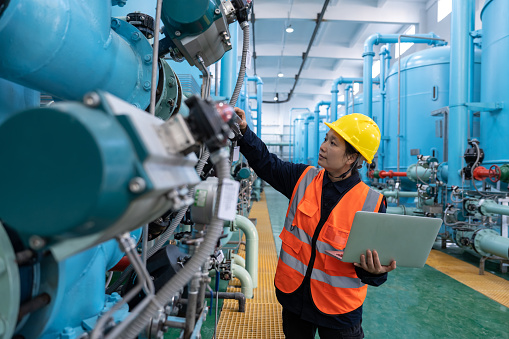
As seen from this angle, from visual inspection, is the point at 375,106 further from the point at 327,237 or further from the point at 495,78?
the point at 327,237

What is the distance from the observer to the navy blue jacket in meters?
1.10

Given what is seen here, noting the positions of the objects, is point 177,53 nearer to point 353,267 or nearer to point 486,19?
point 353,267

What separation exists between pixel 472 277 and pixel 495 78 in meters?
1.89

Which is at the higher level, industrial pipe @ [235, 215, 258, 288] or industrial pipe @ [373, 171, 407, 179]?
industrial pipe @ [373, 171, 407, 179]

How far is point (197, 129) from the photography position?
430mm

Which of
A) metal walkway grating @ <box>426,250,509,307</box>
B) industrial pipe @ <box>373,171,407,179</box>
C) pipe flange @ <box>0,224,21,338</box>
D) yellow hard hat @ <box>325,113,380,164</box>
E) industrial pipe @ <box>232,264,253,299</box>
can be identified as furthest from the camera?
industrial pipe @ <box>373,171,407,179</box>

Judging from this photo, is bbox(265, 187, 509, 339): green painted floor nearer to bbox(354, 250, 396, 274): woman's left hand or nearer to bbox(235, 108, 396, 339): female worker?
bbox(235, 108, 396, 339): female worker

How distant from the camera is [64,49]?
542mm

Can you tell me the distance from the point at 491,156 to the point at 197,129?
3.55m

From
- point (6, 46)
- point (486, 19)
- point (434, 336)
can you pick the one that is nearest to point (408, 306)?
point (434, 336)

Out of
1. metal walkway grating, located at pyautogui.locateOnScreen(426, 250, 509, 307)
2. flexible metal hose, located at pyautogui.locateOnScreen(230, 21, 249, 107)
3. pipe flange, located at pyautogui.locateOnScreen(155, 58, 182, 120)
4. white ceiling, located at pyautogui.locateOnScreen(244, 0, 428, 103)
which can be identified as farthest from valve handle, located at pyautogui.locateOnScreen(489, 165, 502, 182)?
white ceiling, located at pyautogui.locateOnScreen(244, 0, 428, 103)

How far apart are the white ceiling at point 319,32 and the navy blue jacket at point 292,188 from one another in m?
6.46

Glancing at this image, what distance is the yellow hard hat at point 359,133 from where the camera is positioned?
122cm

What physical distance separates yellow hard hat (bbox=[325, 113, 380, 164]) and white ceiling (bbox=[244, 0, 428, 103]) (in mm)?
6415
